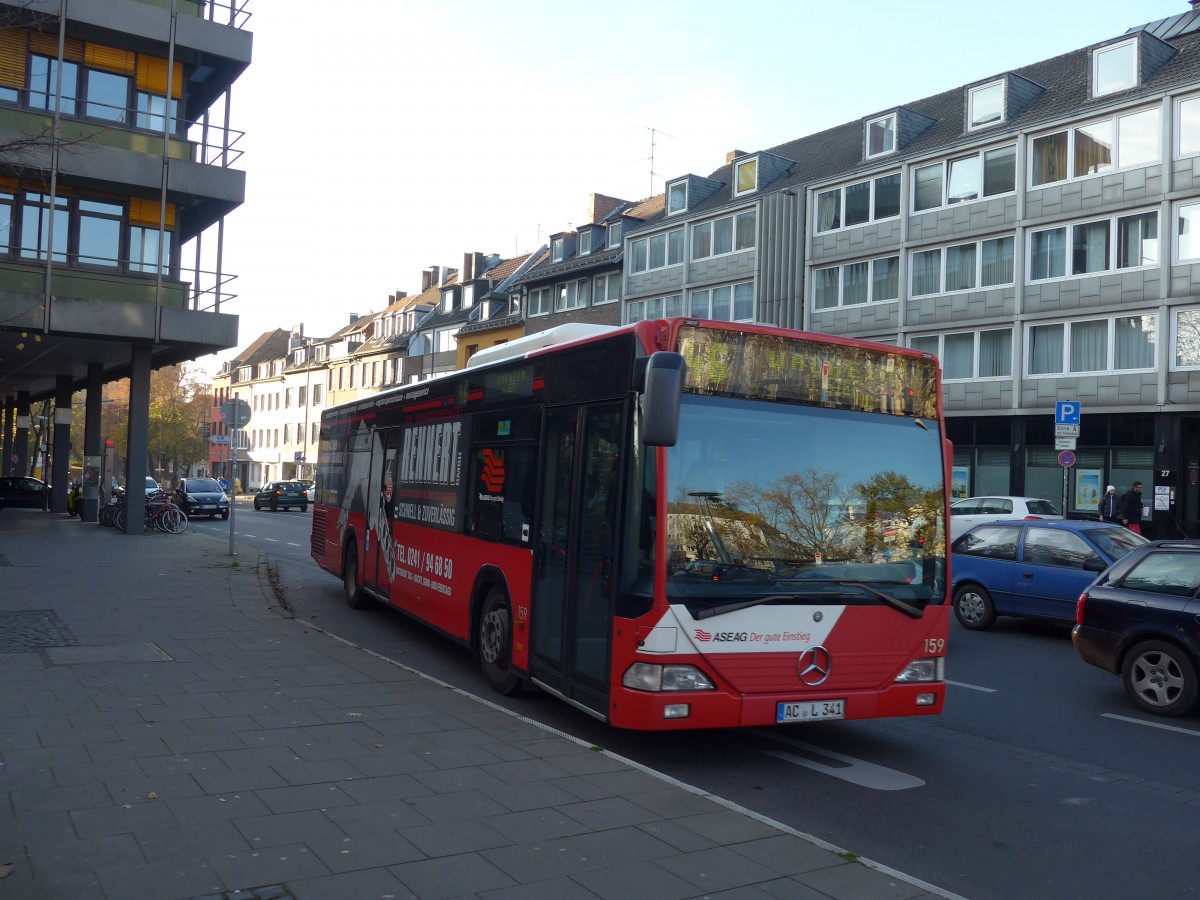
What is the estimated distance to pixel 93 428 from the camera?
32781mm

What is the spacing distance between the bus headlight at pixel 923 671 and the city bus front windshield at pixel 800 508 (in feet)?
1.30

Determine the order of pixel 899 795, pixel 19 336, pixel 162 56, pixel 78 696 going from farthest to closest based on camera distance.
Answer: pixel 162 56 → pixel 19 336 → pixel 78 696 → pixel 899 795

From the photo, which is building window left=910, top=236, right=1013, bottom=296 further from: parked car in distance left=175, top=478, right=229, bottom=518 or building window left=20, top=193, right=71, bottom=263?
parked car in distance left=175, top=478, right=229, bottom=518

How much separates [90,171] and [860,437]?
22967 millimetres

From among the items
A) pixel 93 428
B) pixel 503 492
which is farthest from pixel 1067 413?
pixel 93 428

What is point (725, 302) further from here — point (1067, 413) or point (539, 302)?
point (1067, 413)

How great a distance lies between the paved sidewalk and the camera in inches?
177

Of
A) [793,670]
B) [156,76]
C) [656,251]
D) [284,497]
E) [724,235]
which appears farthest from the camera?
[284,497]

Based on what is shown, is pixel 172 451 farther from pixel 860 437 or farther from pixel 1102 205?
pixel 860 437

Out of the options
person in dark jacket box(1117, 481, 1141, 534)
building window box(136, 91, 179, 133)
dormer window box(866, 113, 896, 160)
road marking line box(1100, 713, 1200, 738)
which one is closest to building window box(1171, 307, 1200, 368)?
person in dark jacket box(1117, 481, 1141, 534)

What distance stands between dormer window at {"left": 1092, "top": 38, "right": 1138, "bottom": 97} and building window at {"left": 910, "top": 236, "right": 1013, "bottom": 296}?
193 inches

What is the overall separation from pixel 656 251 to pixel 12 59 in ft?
91.9

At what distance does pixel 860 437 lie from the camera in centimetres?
714

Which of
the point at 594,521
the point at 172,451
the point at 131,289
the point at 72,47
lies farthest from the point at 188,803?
the point at 172,451
